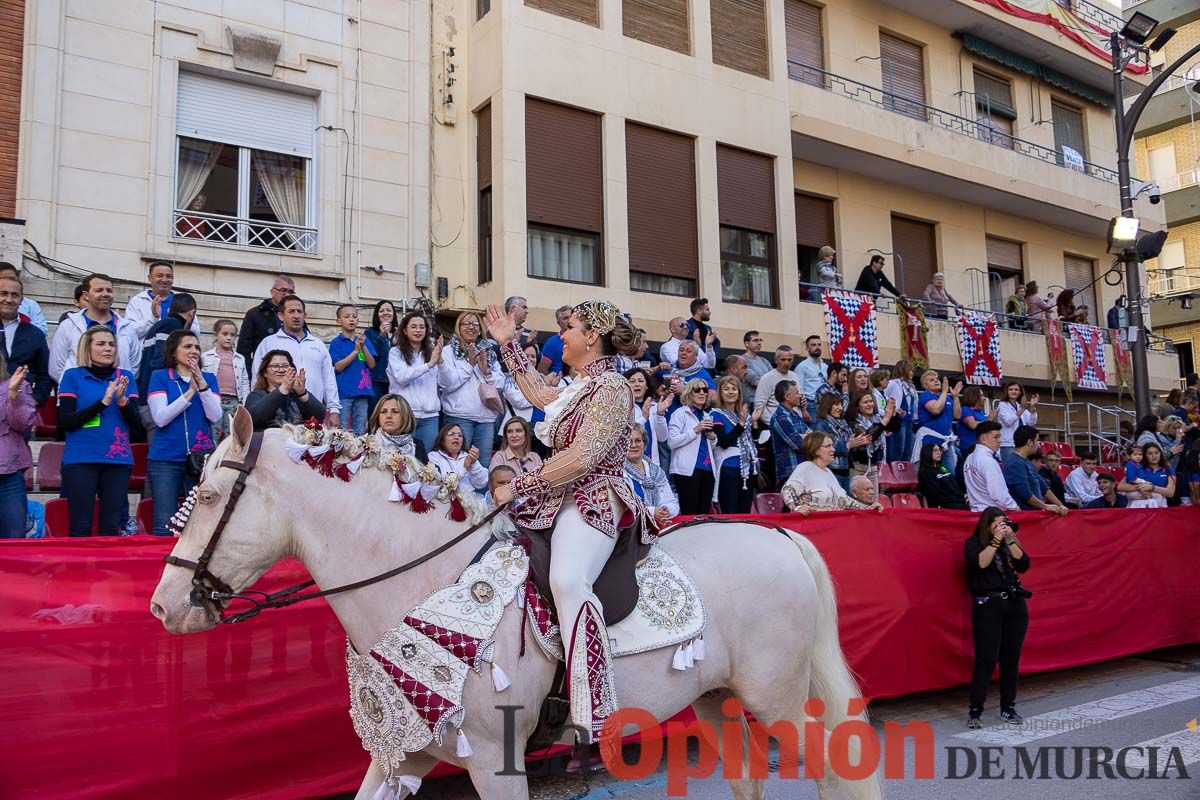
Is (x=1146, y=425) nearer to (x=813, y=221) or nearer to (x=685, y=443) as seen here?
(x=813, y=221)

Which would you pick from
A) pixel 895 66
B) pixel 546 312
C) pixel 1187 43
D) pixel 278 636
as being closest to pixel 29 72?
pixel 546 312

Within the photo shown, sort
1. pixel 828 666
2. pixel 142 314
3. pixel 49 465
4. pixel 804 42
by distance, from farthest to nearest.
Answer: pixel 804 42
pixel 142 314
pixel 49 465
pixel 828 666

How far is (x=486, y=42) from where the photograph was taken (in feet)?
48.5

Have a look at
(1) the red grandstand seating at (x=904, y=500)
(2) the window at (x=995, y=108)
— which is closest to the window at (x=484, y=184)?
(1) the red grandstand seating at (x=904, y=500)

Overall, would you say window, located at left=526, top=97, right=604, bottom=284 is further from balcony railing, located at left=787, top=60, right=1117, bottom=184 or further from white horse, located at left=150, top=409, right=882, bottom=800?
white horse, located at left=150, top=409, right=882, bottom=800

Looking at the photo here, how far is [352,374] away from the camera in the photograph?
963cm

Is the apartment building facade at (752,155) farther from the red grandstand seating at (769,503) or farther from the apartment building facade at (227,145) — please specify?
the red grandstand seating at (769,503)

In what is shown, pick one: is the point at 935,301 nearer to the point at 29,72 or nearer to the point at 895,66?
the point at 895,66

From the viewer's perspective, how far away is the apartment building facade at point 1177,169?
112ft

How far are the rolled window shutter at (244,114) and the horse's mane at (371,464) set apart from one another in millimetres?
10282

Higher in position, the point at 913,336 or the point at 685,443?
the point at 913,336

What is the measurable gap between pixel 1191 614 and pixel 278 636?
11075 mm

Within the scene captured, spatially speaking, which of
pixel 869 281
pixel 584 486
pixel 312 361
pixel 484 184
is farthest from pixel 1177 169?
pixel 584 486

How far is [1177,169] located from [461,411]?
3555 cm
